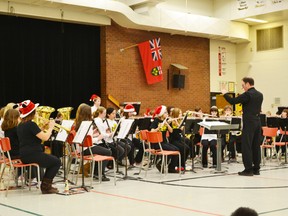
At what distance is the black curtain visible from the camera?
17281mm

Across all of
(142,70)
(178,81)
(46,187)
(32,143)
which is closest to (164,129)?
(46,187)

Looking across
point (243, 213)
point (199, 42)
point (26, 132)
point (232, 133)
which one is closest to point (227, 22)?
point (199, 42)

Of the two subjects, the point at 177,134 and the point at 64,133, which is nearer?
the point at 64,133

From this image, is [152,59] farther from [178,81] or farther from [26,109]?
[26,109]

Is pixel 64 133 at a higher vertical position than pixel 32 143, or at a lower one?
higher

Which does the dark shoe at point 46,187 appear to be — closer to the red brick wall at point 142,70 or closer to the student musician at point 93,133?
the student musician at point 93,133

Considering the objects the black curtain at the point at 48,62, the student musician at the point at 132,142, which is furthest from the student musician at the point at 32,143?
the black curtain at the point at 48,62

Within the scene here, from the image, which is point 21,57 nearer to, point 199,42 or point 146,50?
point 146,50

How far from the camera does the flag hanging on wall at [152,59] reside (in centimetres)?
2066

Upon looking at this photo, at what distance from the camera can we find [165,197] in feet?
26.5

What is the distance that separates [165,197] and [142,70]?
1325 centimetres

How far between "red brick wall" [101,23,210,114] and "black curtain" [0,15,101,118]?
55 cm

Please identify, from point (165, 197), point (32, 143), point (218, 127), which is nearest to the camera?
point (165, 197)

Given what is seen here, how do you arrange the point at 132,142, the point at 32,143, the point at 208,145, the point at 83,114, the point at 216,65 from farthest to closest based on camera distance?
Result: the point at 216,65
the point at 132,142
the point at 208,145
the point at 83,114
the point at 32,143
